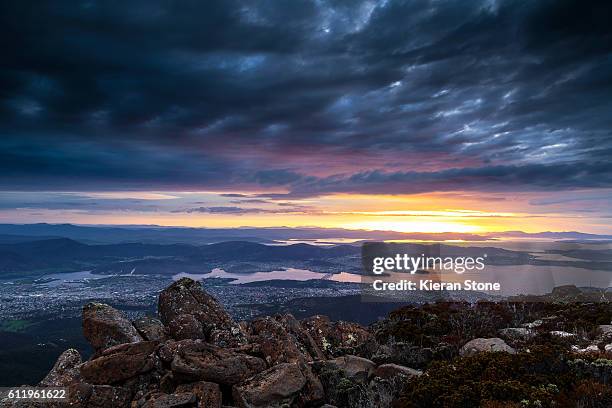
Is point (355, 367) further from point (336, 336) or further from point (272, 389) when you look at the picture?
point (336, 336)

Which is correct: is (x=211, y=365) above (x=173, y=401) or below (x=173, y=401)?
above

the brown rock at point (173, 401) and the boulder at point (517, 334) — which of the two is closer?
the brown rock at point (173, 401)

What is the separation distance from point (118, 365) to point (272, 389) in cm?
446

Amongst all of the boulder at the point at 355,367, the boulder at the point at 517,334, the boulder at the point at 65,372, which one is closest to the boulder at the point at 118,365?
the boulder at the point at 65,372

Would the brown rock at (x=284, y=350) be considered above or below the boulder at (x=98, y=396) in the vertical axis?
above

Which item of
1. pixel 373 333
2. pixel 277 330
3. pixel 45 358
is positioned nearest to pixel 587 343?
pixel 373 333

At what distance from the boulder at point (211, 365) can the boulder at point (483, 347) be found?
22.0 feet

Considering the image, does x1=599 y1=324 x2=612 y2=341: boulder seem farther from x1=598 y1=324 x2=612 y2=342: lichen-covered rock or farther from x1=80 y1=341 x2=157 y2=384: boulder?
x1=80 y1=341 x2=157 y2=384: boulder

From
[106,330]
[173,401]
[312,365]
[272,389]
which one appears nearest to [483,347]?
[312,365]

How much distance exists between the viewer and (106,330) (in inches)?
562

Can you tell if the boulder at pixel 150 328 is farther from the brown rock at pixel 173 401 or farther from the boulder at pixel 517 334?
the boulder at pixel 517 334

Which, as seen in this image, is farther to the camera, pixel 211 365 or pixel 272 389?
pixel 211 365

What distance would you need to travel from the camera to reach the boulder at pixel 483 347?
13.6 meters

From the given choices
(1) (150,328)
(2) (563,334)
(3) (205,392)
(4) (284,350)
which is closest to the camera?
(3) (205,392)
